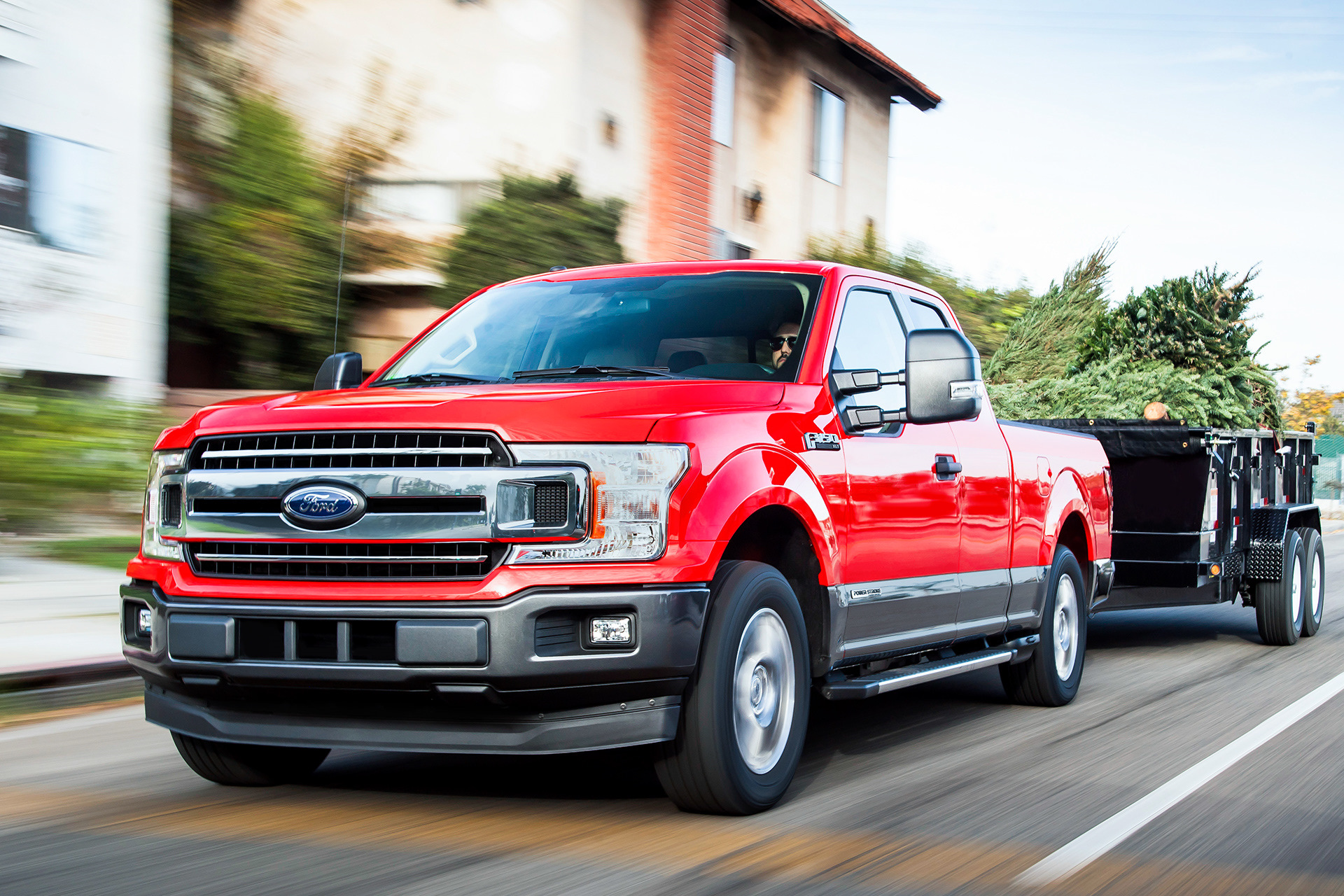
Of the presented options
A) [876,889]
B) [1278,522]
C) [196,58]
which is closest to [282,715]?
[876,889]

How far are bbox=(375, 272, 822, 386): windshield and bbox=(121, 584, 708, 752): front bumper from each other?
4.51 ft

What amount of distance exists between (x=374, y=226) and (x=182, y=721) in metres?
14.5

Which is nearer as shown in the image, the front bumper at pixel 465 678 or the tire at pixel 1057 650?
the front bumper at pixel 465 678

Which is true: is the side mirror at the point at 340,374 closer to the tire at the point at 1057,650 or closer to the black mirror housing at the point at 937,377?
the black mirror housing at the point at 937,377

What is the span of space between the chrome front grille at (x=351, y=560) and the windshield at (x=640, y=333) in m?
1.20

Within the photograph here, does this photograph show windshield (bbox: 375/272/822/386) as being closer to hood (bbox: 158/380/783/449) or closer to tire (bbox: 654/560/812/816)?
hood (bbox: 158/380/783/449)

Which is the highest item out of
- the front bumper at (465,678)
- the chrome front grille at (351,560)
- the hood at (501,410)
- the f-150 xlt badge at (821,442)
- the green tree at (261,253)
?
the green tree at (261,253)

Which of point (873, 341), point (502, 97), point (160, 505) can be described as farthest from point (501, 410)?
point (502, 97)

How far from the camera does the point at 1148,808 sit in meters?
5.53

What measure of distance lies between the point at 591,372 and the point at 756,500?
93 centimetres

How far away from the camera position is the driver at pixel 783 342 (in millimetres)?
6086

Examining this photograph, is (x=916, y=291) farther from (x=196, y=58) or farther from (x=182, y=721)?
(x=196, y=58)

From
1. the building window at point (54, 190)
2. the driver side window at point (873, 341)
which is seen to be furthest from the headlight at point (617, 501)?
the building window at point (54, 190)

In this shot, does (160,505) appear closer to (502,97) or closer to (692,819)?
(692,819)
